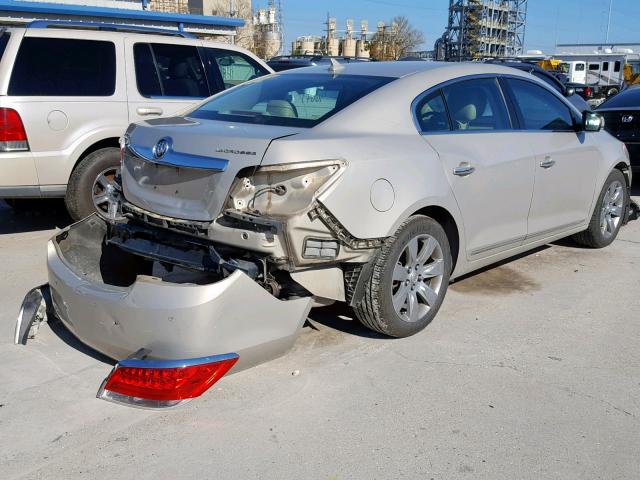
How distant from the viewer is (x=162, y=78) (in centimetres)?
692

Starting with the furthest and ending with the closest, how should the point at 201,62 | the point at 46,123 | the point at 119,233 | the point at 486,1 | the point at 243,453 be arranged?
the point at 486,1 < the point at 201,62 < the point at 46,123 < the point at 119,233 < the point at 243,453

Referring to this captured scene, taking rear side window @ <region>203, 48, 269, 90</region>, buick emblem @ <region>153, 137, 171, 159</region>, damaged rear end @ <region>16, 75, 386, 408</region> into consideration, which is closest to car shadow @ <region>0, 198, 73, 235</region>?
rear side window @ <region>203, 48, 269, 90</region>

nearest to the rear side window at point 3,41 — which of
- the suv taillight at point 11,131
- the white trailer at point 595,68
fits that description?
the suv taillight at point 11,131

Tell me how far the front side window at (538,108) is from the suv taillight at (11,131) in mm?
4078

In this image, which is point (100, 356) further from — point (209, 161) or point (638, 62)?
point (638, 62)

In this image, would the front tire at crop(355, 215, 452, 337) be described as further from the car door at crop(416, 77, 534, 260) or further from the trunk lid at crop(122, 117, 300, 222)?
the trunk lid at crop(122, 117, 300, 222)

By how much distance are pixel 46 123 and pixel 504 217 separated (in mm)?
4011

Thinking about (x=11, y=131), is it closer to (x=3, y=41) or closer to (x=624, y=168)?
(x=3, y=41)

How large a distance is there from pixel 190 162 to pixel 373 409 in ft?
5.21

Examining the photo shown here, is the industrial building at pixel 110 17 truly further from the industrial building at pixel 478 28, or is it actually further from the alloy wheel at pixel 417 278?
the industrial building at pixel 478 28

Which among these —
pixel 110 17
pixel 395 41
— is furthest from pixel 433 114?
pixel 395 41

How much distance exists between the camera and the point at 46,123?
5.99m

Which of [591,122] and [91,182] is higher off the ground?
[591,122]

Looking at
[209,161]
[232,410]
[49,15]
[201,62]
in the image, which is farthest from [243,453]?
[49,15]
